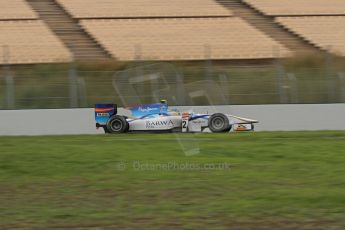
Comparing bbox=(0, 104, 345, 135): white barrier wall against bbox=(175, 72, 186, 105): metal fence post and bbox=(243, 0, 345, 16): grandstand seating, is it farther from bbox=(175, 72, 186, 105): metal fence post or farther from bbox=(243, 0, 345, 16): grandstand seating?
bbox=(243, 0, 345, 16): grandstand seating

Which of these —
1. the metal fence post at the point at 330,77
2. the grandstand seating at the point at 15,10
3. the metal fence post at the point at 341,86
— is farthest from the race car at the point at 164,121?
the grandstand seating at the point at 15,10

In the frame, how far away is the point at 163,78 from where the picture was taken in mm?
18984

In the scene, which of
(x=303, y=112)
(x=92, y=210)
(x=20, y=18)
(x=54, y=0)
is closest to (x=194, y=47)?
(x=303, y=112)

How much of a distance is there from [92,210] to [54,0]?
87.2 feet

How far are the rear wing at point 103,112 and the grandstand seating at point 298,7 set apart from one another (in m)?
16.3

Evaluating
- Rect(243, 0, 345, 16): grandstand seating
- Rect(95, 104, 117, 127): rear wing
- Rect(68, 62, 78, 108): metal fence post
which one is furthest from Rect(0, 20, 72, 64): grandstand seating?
A: Rect(243, 0, 345, 16): grandstand seating

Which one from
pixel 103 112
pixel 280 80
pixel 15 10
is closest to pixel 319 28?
pixel 280 80

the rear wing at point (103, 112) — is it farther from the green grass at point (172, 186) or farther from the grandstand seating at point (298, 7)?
the grandstand seating at point (298, 7)

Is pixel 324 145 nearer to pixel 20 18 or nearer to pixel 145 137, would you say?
pixel 145 137

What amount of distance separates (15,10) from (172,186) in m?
23.4

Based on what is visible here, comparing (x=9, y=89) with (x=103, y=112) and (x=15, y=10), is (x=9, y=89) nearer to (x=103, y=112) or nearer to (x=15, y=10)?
(x=103, y=112)

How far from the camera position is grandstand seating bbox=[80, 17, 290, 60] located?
71.1ft

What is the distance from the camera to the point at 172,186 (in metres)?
7.89

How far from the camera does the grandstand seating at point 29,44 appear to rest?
64.7ft
